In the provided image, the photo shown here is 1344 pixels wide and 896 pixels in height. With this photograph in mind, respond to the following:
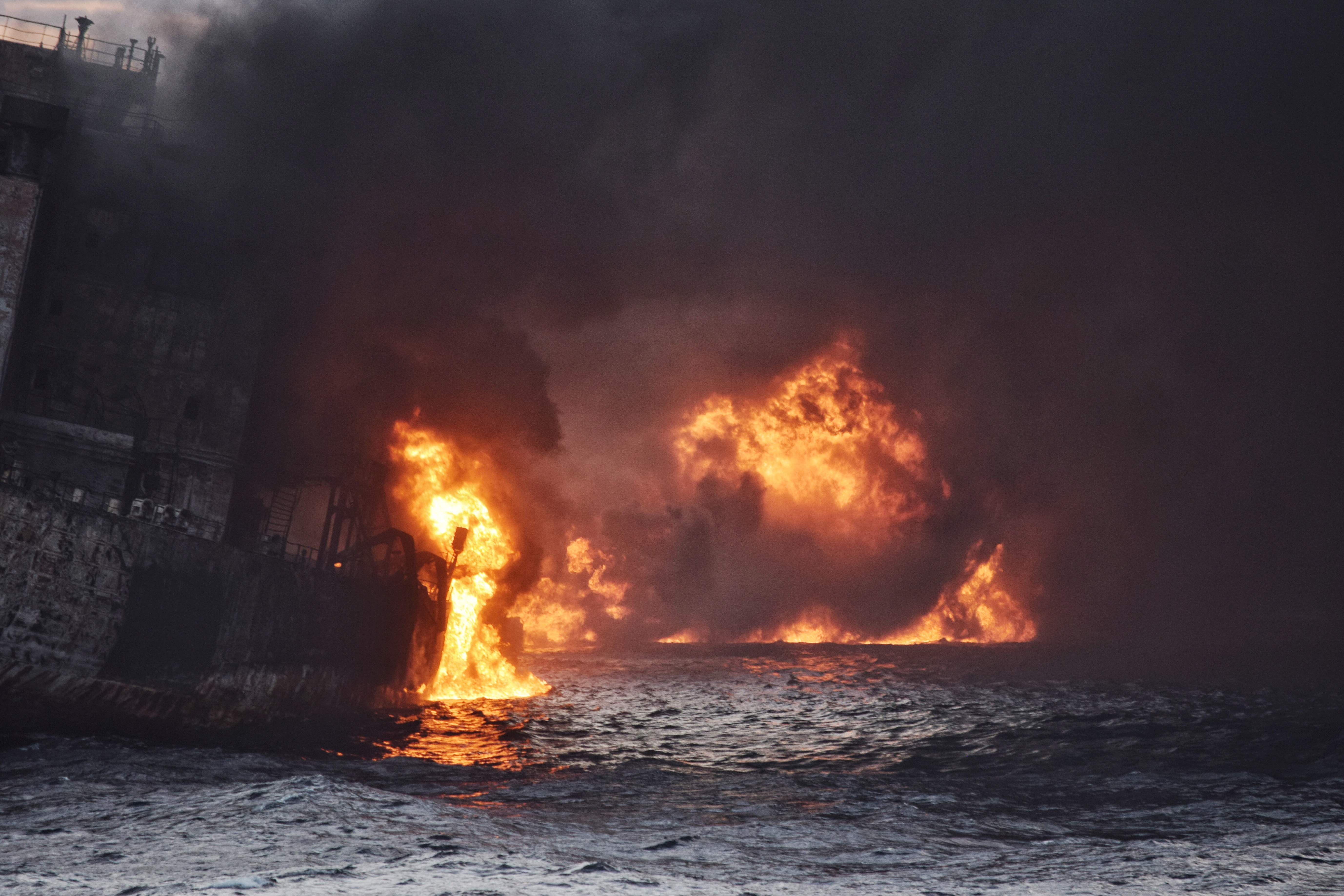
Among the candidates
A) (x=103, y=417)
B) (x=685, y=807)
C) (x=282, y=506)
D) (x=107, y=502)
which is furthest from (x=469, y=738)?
(x=103, y=417)

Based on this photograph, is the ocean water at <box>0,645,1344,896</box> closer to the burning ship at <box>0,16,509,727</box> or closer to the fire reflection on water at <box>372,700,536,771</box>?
the fire reflection on water at <box>372,700,536,771</box>

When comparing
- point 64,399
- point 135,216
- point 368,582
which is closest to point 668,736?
point 368,582

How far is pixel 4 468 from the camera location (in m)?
27.4

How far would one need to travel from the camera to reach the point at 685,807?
20766 mm

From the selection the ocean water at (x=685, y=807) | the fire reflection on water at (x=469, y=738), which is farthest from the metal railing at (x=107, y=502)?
the fire reflection on water at (x=469, y=738)

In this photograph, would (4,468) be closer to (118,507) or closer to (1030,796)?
(118,507)

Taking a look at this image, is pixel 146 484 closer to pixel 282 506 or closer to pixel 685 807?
pixel 282 506

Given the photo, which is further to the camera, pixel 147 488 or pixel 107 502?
pixel 147 488

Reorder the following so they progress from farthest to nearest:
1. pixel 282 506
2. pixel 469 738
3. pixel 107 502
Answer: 1. pixel 282 506
2. pixel 107 502
3. pixel 469 738

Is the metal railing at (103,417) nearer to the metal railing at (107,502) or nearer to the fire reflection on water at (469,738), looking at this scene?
the metal railing at (107,502)

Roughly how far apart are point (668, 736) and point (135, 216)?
29632mm

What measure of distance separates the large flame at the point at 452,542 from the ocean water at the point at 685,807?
8.32 meters

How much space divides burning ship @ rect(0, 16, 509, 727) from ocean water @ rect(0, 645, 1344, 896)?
7.21ft

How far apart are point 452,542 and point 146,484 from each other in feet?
51.7
